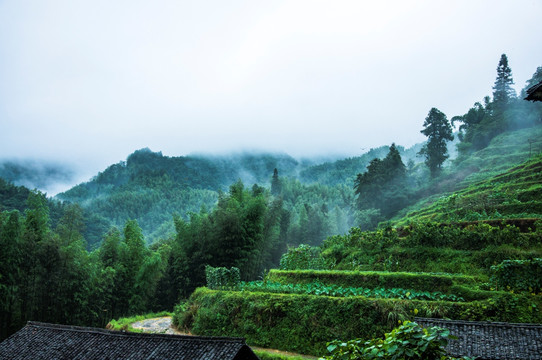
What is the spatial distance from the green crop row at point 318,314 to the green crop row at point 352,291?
83 centimetres

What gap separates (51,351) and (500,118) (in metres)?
44.5

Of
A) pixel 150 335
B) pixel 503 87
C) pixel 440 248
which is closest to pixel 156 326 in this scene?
pixel 150 335

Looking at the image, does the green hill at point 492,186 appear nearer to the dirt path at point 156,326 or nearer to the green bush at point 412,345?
the dirt path at point 156,326

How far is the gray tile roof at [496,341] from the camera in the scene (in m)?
5.95

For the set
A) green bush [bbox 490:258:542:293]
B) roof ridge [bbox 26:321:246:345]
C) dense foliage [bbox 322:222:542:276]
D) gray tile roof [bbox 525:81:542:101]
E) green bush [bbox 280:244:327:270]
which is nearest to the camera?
gray tile roof [bbox 525:81:542:101]

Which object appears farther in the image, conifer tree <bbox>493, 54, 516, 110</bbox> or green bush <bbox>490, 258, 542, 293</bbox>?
conifer tree <bbox>493, 54, 516, 110</bbox>

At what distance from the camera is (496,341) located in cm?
632

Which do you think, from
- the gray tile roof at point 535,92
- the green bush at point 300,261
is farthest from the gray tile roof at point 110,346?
the green bush at point 300,261

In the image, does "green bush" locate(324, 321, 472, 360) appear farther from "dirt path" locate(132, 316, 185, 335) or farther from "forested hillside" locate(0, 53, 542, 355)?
"dirt path" locate(132, 316, 185, 335)

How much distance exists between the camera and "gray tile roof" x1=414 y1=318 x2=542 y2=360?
19.5 feet

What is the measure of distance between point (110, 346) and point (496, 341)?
7.48 m

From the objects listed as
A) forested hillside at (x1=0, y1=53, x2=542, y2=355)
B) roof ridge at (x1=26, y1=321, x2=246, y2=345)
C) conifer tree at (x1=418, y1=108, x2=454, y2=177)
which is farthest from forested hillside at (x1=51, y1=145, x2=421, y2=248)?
roof ridge at (x1=26, y1=321, x2=246, y2=345)

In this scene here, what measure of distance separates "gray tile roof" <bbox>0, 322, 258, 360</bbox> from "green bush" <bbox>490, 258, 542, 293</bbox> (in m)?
7.57

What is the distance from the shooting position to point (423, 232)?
15648mm
